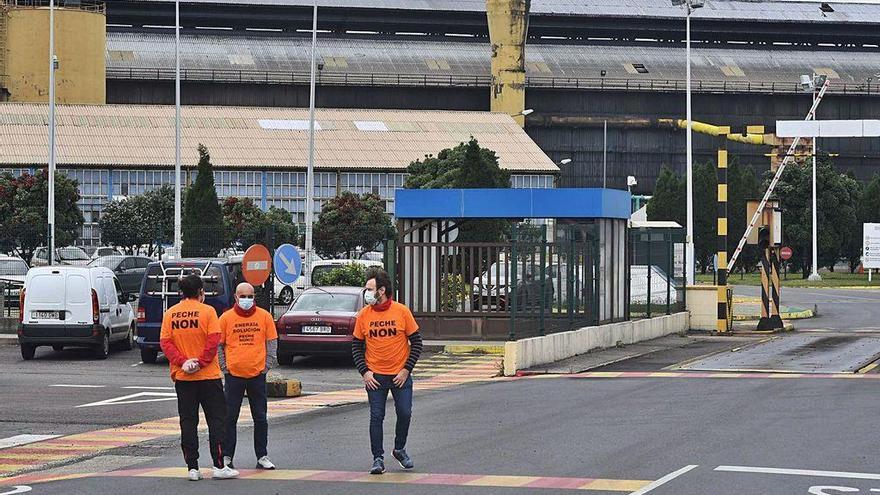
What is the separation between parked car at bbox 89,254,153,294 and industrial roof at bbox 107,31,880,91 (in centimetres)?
4963

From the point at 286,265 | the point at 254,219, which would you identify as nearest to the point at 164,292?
the point at 286,265

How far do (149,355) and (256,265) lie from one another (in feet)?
19.5

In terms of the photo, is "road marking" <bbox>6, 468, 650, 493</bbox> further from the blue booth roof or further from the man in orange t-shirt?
the blue booth roof

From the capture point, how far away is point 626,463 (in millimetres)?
13531

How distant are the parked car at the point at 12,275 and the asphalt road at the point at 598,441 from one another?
19891mm

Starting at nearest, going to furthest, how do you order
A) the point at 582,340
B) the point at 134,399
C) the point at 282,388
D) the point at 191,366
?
→ 1. the point at 191,366
2. the point at 134,399
3. the point at 282,388
4. the point at 582,340

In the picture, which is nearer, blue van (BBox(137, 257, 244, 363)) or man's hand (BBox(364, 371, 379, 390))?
man's hand (BBox(364, 371, 379, 390))

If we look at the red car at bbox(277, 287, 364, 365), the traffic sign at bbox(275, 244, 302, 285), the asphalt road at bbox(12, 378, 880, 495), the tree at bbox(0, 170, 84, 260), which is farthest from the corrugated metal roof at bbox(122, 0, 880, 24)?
the asphalt road at bbox(12, 378, 880, 495)

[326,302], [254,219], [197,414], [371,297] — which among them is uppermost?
[254,219]

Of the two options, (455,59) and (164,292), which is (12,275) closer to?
(164,292)

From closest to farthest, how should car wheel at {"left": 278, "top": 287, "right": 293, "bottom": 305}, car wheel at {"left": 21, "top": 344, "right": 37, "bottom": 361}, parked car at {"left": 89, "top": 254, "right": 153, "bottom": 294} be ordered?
car wheel at {"left": 21, "top": 344, "right": 37, "bottom": 361} < car wheel at {"left": 278, "top": 287, "right": 293, "bottom": 305} < parked car at {"left": 89, "top": 254, "right": 153, "bottom": 294}

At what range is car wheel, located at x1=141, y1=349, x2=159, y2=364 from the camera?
93.0ft

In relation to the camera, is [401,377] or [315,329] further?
[315,329]

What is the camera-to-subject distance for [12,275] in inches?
1610
